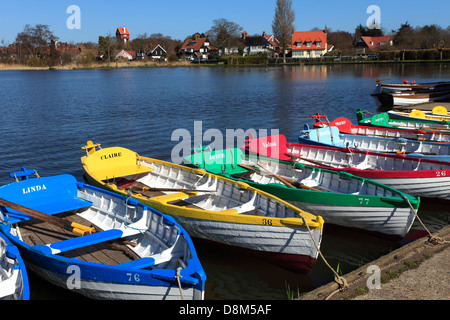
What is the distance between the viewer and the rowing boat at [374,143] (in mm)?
15109

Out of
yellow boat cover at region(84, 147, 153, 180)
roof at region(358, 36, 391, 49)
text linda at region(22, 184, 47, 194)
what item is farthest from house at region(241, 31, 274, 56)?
text linda at region(22, 184, 47, 194)

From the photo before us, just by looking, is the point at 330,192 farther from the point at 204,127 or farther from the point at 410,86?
the point at 410,86

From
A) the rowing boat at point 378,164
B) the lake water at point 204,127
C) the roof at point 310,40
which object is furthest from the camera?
the roof at point 310,40

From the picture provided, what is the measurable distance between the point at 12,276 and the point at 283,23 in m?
113

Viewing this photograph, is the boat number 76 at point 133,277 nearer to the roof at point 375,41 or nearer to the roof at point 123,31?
the roof at point 375,41

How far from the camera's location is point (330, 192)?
10.2 metres

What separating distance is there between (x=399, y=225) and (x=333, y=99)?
32.4 metres

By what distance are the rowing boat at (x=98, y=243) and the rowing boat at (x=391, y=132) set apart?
11.3 meters

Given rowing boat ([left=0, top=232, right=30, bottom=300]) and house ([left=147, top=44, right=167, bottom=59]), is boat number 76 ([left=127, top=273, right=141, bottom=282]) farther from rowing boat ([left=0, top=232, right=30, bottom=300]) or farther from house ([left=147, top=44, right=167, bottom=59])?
house ([left=147, top=44, right=167, bottom=59])

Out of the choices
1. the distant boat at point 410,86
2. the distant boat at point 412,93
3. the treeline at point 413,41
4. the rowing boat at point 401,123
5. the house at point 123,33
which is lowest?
the rowing boat at point 401,123

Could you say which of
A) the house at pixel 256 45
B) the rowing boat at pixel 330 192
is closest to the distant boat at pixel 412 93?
the rowing boat at pixel 330 192

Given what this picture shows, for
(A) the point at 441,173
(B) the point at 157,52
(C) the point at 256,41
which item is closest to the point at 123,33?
(B) the point at 157,52
